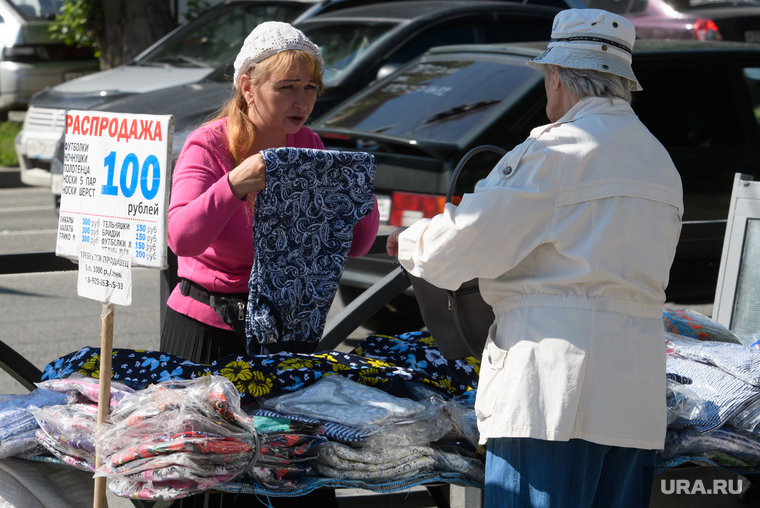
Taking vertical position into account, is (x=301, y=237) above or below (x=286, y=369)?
above

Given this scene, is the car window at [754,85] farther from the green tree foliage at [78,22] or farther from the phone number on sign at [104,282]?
the green tree foliage at [78,22]

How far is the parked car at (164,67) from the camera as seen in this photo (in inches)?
310

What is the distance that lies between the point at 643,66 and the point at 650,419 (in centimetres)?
354

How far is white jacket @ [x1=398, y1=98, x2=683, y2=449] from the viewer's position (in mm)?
1854

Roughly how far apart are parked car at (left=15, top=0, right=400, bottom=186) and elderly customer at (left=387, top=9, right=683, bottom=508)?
6184mm

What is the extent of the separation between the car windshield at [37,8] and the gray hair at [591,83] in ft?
40.3

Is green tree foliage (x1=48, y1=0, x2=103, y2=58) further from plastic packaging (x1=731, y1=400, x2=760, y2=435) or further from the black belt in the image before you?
plastic packaging (x1=731, y1=400, x2=760, y2=435)

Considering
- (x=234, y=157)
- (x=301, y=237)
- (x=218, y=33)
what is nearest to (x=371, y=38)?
(x=218, y=33)

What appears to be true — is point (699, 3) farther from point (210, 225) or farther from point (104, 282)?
point (104, 282)

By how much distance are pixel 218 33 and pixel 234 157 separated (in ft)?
21.2

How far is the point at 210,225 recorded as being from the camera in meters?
2.21

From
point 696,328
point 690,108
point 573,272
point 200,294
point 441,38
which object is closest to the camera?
point 573,272

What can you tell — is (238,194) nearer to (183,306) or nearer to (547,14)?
(183,306)

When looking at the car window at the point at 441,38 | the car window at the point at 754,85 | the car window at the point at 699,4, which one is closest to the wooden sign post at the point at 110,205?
the car window at the point at 754,85
